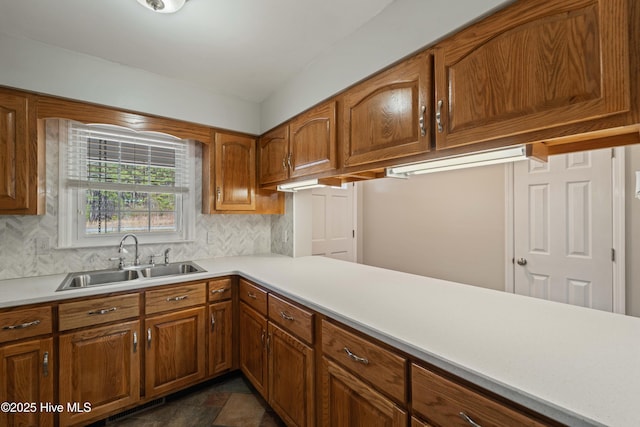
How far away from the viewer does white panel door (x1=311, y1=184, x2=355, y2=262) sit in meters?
3.60

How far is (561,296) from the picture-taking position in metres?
2.28

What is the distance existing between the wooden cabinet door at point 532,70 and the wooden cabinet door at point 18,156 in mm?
2407

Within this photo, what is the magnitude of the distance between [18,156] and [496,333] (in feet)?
8.94

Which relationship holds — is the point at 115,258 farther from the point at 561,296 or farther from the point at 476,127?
the point at 561,296

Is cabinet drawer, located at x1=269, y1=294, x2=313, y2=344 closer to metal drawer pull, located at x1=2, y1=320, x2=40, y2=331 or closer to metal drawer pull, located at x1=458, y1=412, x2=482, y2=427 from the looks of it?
metal drawer pull, located at x1=458, y1=412, x2=482, y2=427

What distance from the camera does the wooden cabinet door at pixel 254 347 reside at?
1.90 metres

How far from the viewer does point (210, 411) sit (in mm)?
1945

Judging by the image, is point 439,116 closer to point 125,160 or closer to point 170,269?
point 170,269

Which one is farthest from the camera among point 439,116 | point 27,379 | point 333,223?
point 333,223

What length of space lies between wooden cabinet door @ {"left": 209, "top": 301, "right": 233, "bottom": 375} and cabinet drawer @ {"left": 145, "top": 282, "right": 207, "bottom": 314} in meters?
0.14

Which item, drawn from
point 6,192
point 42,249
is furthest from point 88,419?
point 6,192

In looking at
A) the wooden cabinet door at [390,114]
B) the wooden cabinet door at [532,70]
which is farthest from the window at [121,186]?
the wooden cabinet door at [532,70]

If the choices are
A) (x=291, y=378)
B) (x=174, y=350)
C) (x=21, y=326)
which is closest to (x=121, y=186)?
(x=21, y=326)

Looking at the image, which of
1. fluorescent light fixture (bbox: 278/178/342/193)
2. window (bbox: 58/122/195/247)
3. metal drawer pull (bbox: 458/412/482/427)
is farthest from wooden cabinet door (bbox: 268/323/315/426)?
window (bbox: 58/122/195/247)
